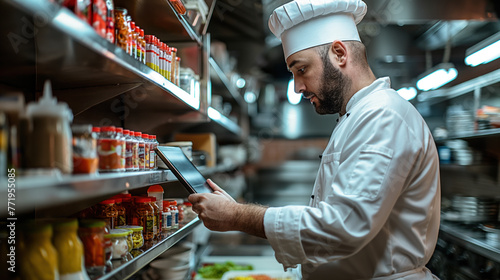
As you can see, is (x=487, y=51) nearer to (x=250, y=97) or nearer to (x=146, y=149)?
(x=146, y=149)

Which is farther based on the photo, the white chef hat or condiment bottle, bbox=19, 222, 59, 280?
the white chef hat

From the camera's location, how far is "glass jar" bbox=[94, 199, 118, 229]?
1.42 metres

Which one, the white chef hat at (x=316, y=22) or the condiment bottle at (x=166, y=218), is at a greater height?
the white chef hat at (x=316, y=22)

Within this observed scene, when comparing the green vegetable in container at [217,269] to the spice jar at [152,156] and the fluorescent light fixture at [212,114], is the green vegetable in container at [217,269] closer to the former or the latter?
the fluorescent light fixture at [212,114]

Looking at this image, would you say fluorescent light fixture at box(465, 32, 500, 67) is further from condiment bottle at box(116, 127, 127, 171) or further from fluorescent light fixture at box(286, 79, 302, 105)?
fluorescent light fixture at box(286, 79, 302, 105)

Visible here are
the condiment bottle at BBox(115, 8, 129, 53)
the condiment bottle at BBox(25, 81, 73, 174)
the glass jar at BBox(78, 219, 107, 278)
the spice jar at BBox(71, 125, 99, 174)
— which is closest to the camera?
the condiment bottle at BBox(25, 81, 73, 174)

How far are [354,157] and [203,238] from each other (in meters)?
3.06

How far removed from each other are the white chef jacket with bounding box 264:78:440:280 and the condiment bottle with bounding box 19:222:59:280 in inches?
27.7

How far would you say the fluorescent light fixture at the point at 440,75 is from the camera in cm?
382

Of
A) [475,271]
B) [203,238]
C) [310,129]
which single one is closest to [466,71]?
[475,271]

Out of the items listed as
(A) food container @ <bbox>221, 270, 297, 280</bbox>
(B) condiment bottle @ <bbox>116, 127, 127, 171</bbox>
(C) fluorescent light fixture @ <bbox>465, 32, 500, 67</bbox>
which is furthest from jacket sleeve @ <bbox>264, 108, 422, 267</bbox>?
(C) fluorescent light fixture @ <bbox>465, 32, 500, 67</bbox>

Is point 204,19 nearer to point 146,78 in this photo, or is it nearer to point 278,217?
point 146,78

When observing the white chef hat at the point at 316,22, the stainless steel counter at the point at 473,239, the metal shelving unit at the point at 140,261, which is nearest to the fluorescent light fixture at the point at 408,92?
the stainless steel counter at the point at 473,239

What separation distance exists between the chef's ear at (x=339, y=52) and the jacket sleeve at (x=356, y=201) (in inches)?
12.8
